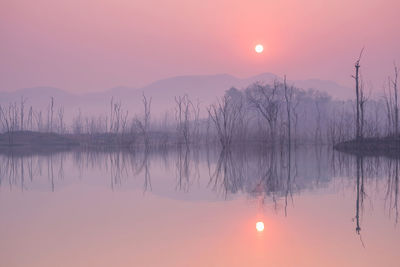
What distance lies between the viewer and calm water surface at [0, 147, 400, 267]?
14.5 ft

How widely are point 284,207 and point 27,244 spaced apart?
12.1 ft

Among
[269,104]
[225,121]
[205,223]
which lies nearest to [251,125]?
[269,104]

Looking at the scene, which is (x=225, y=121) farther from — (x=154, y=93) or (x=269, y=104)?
(x=154, y=93)

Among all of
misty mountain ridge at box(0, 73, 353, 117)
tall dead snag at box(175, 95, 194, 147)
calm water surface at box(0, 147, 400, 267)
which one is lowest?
calm water surface at box(0, 147, 400, 267)

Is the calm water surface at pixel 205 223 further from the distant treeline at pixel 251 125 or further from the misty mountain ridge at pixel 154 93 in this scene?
the misty mountain ridge at pixel 154 93

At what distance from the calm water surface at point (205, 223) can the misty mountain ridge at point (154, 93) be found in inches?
5905

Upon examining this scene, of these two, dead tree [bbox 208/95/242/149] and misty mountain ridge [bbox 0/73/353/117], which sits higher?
misty mountain ridge [bbox 0/73/353/117]

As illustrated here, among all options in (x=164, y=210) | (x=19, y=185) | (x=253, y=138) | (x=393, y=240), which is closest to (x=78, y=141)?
(x=253, y=138)

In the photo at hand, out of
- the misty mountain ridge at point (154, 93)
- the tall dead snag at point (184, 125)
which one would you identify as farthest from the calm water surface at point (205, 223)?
the misty mountain ridge at point (154, 93)

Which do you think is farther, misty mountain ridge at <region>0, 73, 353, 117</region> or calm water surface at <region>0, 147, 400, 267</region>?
misty mountain ridge at <region>0, 73, 353, 117</region>

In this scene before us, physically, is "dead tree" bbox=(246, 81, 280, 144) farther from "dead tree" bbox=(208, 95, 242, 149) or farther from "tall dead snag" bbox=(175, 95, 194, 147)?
"tall dead snag" bbox=(175, 95, 194, 147)

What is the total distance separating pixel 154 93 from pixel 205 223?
168586mm

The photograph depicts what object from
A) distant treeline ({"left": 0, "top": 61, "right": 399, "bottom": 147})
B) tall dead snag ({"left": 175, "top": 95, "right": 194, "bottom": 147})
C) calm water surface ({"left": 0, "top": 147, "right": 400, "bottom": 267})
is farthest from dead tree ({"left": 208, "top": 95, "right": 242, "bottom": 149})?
Answer: calm water surface ({"left": 0, "top": 147, "right": 400, "bottom": 267})

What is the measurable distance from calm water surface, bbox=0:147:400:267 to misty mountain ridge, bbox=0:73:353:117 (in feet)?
492
